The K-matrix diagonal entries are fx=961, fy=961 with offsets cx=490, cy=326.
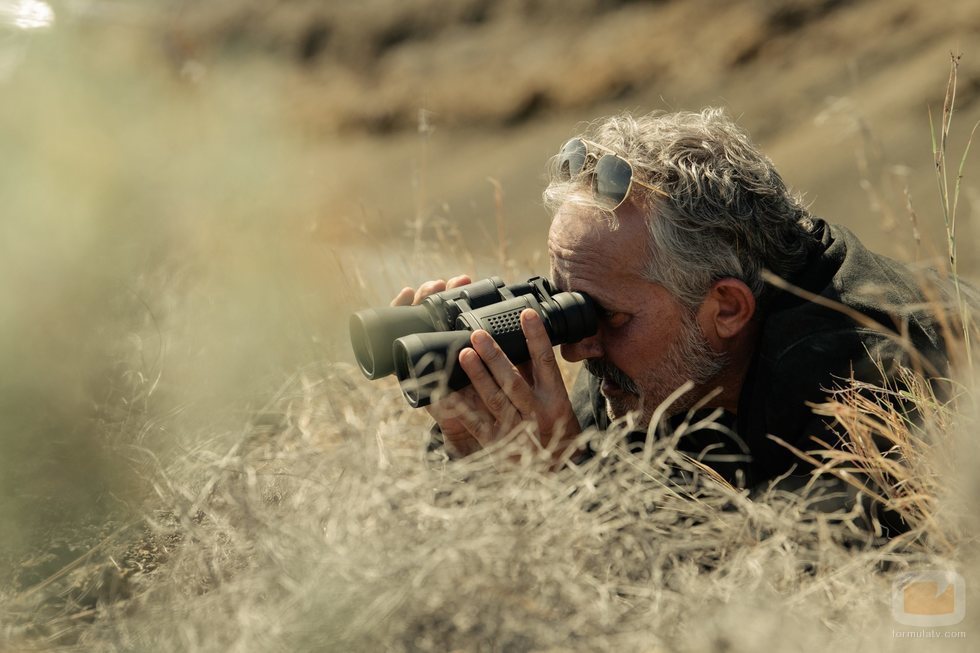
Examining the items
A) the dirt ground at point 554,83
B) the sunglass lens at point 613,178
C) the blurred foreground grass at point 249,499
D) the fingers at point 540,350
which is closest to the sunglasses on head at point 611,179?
the sunglass lens at point 613,178

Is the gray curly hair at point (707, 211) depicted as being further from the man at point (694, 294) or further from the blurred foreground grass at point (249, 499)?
the blurred foreground grass at point (249, 499)

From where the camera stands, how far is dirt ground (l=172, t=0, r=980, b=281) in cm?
682

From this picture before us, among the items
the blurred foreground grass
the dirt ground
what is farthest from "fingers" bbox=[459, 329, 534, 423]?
the dirt ground

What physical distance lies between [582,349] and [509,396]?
302 millimetres

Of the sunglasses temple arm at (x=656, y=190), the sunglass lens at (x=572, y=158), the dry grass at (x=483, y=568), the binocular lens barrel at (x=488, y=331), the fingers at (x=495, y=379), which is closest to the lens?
the dry grass at (x=483, y=568)

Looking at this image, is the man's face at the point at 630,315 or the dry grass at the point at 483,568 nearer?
the dry grass at the point at 483,568

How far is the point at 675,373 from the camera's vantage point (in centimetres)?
227

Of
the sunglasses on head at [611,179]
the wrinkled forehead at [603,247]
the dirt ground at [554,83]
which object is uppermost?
the dirt ground at [554,83]

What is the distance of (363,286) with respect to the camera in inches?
133

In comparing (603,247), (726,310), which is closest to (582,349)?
(603,247)

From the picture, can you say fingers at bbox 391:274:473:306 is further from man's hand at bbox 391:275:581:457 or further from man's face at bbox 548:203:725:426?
man's hand at bbox 391:275:581:457

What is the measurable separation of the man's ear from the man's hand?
41cm

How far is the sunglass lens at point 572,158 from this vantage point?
2.39 metres

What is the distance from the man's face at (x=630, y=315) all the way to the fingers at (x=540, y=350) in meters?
0.18
